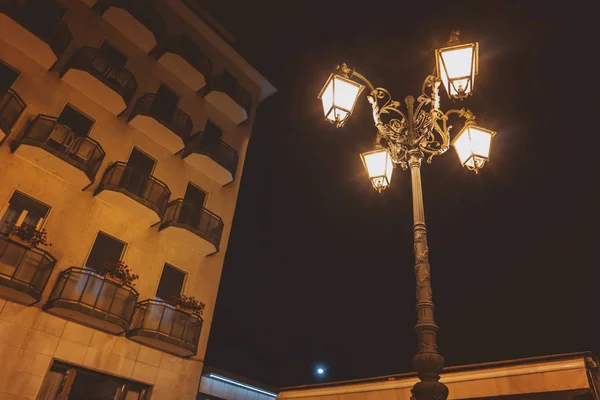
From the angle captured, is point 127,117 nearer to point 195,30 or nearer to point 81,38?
point 81,38

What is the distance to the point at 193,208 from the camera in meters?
15.5

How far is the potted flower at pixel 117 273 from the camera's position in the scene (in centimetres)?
1216

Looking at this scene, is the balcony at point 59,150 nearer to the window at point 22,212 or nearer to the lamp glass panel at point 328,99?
the window at point 22,212

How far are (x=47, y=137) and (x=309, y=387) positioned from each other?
1360cm

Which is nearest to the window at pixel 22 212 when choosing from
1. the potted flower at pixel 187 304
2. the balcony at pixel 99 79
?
the balcony at pixel 99 79

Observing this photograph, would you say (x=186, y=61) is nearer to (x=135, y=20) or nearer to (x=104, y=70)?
(x=135, y=20)

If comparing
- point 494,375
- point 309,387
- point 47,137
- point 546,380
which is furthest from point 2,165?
point 546,380

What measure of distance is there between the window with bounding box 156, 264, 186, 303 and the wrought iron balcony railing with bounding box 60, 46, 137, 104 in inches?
259

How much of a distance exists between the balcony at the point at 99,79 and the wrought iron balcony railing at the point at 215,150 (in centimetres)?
297

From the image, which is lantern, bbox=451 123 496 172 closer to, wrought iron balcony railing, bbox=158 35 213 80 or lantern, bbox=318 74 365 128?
lantern, bbox=318 74 365 128

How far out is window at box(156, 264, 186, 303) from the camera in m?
14.1

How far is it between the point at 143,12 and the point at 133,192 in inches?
316

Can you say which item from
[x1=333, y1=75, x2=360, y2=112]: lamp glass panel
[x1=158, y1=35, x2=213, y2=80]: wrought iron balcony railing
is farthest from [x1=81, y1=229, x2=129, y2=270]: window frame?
[x1=333, y1=75, x2=360, y2=112]: lamp glass panel

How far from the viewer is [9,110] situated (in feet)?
37.4
